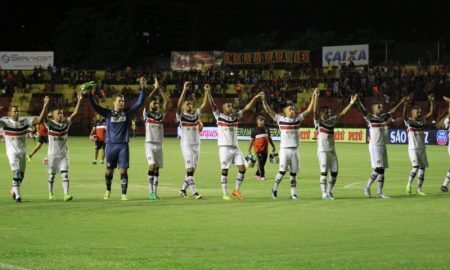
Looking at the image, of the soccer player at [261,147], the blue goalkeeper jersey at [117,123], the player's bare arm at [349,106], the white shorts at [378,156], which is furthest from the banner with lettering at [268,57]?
the blue goalkeeper jersey at [117,123]

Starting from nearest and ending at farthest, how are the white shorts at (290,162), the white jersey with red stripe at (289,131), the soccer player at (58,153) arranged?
1. the white shorts at (290,162)
2. the white jersey with red stripe at (289,131)
3. the soccer player at (58,153)

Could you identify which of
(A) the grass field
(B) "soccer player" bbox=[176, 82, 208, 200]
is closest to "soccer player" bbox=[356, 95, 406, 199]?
(A) the grass field

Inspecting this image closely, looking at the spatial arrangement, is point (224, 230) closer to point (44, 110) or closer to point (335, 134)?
point (44, 110)

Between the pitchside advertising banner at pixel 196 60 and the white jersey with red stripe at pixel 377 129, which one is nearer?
the white jersey with red stripe at pixel 377 129

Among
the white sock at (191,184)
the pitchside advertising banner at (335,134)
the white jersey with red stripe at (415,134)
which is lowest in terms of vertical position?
the white sock at (191,184)

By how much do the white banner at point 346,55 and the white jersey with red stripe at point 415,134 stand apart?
5091cm

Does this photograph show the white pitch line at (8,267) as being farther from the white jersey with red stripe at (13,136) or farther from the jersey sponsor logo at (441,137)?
the jersey sponsor logo at (441,137)

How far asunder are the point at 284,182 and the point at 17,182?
Result: 9199 millimetres

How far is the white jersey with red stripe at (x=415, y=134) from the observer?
71.5 feet

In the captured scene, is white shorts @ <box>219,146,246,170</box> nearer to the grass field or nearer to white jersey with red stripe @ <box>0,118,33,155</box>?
the grass field

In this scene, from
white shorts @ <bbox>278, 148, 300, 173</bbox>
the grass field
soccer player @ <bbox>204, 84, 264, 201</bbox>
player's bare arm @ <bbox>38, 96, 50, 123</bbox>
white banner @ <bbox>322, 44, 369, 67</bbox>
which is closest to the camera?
the grass field

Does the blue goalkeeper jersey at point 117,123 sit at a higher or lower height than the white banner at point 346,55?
lower

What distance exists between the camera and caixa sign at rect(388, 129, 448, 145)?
50.4 metres

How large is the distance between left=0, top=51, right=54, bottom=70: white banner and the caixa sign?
42388mm
